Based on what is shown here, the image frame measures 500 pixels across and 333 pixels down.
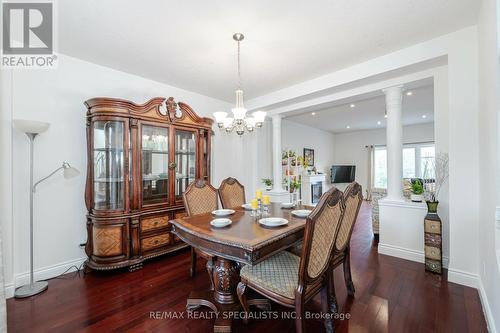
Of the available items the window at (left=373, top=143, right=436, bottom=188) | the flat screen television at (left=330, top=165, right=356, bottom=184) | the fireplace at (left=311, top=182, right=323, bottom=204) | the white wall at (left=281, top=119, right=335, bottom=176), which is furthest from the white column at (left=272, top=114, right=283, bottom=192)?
the window at (left=373, top=143, right=436, bottom=188)

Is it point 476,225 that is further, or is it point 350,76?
point 350,76

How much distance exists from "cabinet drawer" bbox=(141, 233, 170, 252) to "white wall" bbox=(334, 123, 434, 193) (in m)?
7.68

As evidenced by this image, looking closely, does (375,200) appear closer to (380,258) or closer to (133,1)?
(380,258)

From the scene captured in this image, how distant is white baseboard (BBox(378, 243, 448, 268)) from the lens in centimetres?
283

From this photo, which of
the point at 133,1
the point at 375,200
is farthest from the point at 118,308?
the point at 375,200

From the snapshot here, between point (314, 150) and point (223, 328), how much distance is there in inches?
268

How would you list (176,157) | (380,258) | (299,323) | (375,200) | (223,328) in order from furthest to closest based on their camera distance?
1. (375,200)
2. (176,157)
3. (380,258)
4. (223,328)
5. (299,323)

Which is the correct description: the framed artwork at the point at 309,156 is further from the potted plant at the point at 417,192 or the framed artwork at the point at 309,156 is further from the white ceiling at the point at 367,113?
the potted plant at the point at 417,192

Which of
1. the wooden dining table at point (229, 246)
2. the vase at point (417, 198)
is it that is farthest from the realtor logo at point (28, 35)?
the vase at point (417, 198)

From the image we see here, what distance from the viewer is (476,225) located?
225 cm

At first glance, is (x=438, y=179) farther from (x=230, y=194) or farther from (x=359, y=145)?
(x=359, y=145)

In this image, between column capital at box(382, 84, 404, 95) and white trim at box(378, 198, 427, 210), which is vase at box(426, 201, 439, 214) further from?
column capital at box(382, 84, 404, 95)

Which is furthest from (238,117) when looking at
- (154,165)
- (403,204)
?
(403,204)

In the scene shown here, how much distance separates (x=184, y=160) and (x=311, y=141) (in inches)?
209
